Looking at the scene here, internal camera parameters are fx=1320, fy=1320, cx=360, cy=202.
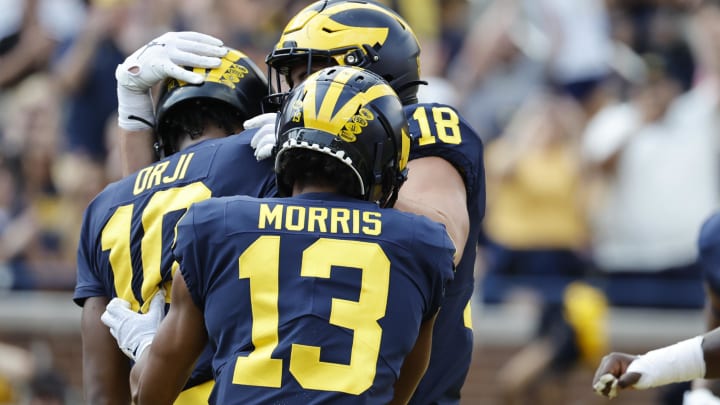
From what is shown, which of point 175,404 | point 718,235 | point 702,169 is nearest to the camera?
point 175,404

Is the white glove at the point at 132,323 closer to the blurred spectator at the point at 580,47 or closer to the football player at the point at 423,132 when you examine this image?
the football player at the point at 423,132

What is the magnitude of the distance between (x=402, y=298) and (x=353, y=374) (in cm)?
25

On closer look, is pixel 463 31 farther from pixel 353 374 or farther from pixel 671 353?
pixel 353 374

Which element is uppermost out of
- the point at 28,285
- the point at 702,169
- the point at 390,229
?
the point at 390,229

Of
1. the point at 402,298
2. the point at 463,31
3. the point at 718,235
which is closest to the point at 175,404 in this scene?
the point at 402,298

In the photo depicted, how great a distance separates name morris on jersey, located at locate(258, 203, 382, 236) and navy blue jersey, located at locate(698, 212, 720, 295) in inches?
70.0

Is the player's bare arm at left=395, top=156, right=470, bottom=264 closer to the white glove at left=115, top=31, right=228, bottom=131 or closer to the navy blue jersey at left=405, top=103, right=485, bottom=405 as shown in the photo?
the navy blue jersey at left=405, top=103, right=485, bottom=405

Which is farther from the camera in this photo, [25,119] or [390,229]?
[25,119]

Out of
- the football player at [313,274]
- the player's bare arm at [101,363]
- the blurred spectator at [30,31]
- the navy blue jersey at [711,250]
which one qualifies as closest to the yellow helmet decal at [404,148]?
the football player at [313,274]

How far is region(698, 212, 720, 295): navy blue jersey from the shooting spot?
487 cm

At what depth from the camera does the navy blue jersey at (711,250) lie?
487 centimetres

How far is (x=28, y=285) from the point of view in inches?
436

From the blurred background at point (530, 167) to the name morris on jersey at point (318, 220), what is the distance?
239 inches

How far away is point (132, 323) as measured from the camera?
406 cm
